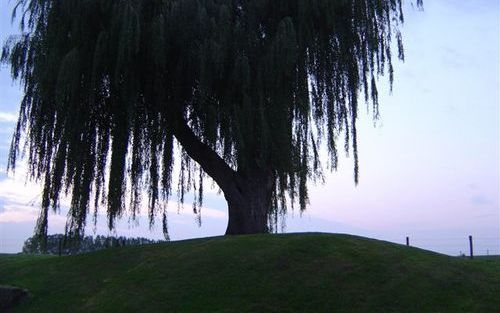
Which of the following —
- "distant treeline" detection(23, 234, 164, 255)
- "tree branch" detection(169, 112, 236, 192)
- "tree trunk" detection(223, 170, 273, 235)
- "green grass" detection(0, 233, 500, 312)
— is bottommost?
"green grass" detection(0, 233, 500, 312)

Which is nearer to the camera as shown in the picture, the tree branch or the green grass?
the green grass

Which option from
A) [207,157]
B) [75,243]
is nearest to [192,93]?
[207,157]

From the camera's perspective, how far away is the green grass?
27.4ft

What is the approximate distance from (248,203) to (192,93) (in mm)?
2888

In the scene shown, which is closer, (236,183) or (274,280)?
(274,280)

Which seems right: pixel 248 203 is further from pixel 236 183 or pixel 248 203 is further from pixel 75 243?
pixel 75 243

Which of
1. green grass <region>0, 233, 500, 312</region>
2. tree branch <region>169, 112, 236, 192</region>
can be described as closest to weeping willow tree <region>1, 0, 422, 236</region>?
tree branch <region>169, 112, 236, 192</region>

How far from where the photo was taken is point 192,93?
13.7 m

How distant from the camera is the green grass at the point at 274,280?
8352mm

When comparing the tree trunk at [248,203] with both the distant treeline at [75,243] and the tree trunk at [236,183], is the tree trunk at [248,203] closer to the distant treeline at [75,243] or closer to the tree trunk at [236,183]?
the tree trunk at [236,183]

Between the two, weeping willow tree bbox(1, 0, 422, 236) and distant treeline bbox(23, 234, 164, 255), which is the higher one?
weeping willow tree bbox(1, 0, 422, 236)

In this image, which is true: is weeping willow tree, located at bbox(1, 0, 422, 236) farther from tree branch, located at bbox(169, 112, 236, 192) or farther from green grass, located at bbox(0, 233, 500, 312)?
green grass, located at bbox(0, 233, 500, 312)

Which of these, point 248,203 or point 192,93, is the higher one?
point 192,93

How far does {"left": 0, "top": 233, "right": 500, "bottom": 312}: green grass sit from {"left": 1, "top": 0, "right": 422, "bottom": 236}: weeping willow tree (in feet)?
7.42
